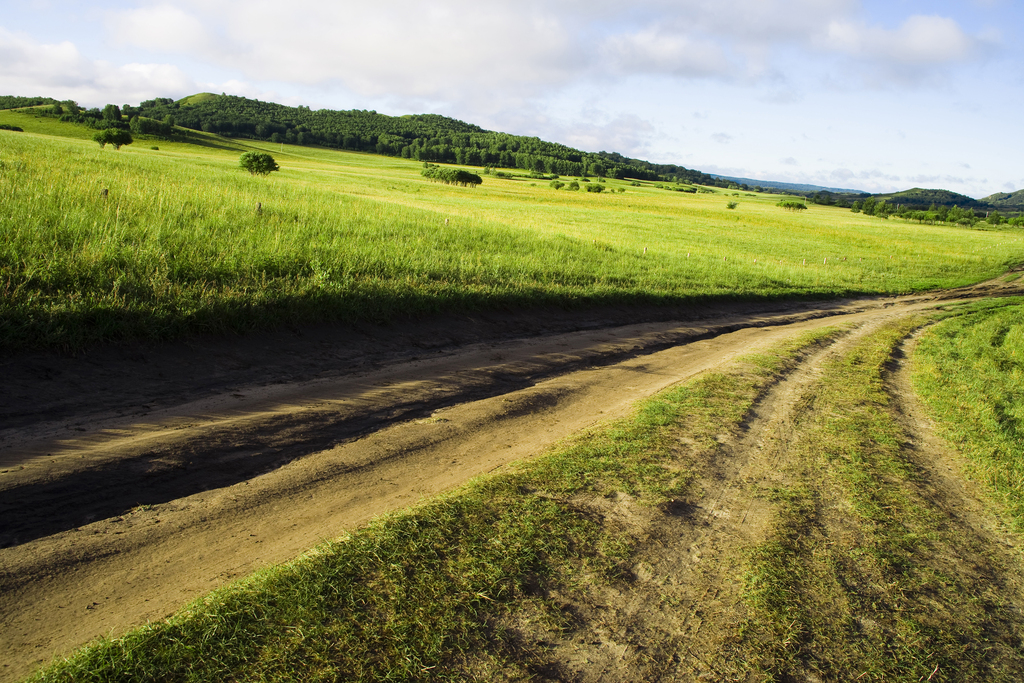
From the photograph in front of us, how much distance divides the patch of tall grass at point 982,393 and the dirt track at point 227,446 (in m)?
3.84

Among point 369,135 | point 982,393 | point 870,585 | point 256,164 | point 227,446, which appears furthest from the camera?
point 369,135

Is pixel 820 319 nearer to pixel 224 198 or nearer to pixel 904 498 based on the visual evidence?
pixel 904 498

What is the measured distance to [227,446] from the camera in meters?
5.14

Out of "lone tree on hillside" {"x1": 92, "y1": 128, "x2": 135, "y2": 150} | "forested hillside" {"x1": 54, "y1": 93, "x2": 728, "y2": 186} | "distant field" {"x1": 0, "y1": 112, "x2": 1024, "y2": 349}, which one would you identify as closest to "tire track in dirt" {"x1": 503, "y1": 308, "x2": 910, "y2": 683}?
"distant field" {"x1": 0, "y1": 112, "x2": 1024, "y2": 349}

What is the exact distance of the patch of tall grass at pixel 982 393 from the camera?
253 inches

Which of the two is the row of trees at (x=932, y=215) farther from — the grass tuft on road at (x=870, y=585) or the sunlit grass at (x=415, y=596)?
the sunlit grass at (x=415, y=596)

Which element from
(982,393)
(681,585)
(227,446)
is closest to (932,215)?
(982,393)

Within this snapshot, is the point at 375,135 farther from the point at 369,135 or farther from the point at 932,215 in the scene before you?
the point at 932,215

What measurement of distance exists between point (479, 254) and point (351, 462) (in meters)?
11.8

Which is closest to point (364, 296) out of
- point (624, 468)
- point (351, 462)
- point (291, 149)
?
point (351, 462)

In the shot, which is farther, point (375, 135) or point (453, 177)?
point (375, 135)

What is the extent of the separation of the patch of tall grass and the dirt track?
384cm

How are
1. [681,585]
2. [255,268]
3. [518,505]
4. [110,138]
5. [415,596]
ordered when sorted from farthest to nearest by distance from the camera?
[110,138] → [255,268] → [518,505] → [681,585] → [415,596]

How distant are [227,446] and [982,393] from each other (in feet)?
38.0
